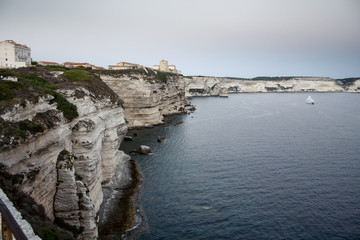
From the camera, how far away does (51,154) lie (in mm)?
17656

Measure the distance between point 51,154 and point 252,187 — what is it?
22.6 metres

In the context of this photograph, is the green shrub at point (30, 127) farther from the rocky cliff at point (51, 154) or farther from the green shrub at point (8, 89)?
the green shrub at point (8, 89)

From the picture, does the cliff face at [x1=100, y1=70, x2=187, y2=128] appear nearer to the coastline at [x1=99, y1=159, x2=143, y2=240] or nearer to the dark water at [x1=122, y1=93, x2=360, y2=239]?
the dark water at [x1=122, y1=93, x2=360, y2=239]

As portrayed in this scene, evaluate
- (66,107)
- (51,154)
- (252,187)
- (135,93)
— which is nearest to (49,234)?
(51,154)

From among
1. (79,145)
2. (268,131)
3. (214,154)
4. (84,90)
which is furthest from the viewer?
(268,131)

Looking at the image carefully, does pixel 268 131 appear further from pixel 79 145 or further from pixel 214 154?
pixel 79 145

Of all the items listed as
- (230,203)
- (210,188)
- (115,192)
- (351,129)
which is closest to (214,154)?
(210,188)

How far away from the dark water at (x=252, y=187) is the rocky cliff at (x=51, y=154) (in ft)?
21.0

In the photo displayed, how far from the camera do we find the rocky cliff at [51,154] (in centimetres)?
1373

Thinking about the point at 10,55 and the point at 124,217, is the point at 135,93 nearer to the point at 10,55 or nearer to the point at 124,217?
the point at 10,55

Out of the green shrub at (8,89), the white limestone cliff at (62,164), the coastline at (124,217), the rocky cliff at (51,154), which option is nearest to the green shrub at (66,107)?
the rocky cliff at (51,154)

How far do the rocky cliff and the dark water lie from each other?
6406mm

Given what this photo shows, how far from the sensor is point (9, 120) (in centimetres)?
1441

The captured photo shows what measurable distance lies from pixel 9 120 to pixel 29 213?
5.57 m
